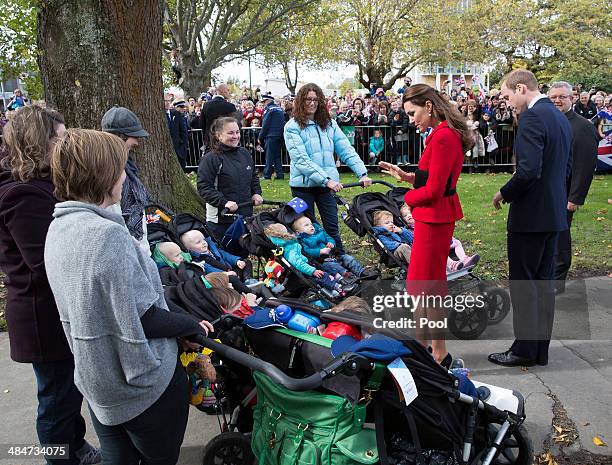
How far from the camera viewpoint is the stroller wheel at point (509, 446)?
2926 mm

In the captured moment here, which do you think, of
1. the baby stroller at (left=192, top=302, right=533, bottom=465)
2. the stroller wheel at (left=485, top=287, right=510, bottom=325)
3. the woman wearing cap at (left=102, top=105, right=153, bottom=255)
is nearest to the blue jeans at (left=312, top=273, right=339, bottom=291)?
the stroller wheel at (left=485, top=287, right=510, bottom=325)

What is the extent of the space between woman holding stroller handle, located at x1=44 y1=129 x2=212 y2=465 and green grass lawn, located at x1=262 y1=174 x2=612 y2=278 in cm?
489

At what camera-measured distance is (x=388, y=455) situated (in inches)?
108

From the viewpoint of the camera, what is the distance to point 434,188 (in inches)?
158

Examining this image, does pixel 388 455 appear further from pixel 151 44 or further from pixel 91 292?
pixel 151 44

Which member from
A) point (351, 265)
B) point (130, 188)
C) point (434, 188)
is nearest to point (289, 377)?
point (434, 188)

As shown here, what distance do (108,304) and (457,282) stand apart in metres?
3.31

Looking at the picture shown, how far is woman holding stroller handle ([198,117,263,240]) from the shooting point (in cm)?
539

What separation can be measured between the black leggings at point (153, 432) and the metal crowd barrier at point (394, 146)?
12631 millimetres

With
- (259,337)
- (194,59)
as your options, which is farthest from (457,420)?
(194,59)

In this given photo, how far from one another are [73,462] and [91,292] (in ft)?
5.37

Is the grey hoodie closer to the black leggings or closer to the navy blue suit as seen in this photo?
the black leggings

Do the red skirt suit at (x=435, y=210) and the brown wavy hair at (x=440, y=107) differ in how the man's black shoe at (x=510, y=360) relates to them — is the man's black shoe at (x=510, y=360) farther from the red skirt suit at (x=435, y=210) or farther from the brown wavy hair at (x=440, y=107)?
the brown wavy hair at (x=440, y=107)

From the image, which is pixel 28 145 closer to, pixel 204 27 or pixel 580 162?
pixel 580 162
